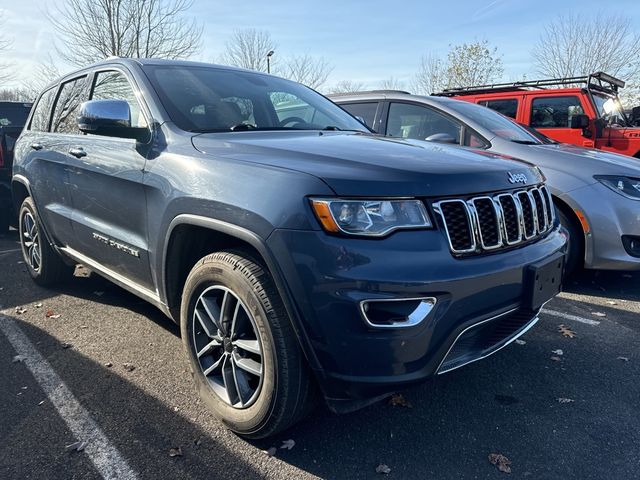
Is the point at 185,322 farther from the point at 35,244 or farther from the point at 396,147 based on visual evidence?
the point at 35,244

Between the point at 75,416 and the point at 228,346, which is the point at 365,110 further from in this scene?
the point at 75,416

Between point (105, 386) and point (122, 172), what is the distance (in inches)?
48.4

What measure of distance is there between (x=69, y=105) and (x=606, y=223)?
4.52m

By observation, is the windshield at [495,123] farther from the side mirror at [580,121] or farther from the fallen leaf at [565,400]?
the fallen leaf at [565,400]

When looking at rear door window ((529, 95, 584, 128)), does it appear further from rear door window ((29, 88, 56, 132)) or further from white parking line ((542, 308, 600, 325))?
rear door window ((29, 88, 56, 132))

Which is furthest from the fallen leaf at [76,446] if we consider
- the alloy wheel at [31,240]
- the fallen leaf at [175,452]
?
the alloy wheel at [31,240]

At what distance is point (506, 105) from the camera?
7.71 meters

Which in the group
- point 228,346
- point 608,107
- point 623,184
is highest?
point 608,107

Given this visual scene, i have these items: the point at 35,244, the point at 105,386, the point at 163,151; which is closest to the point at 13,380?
the point at 105,386

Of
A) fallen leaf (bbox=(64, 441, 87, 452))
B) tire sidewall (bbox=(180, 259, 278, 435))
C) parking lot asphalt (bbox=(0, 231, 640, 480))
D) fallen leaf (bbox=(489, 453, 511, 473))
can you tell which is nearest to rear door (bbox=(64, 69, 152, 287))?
tire sidewall (bbox=(180, 259, 278, 435))

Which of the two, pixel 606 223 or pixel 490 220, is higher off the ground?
pixel 490 220

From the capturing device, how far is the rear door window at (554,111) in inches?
283

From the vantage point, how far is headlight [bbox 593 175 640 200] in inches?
161

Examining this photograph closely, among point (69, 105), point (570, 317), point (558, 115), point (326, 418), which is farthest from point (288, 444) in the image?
point (558, 115)
